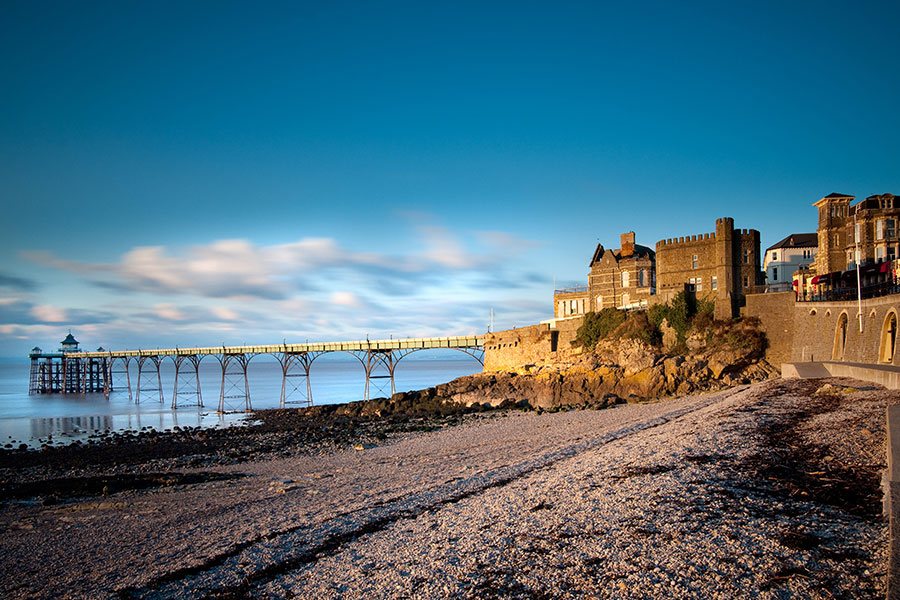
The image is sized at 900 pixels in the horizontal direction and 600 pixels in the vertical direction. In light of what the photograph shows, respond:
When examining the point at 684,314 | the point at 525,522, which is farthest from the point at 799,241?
the point at 525,522

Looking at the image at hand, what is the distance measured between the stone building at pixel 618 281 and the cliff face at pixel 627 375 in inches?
290

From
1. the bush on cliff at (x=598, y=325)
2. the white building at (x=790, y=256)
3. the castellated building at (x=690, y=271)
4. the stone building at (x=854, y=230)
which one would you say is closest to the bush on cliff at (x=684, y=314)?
the castellated building at (x=690, y=271)

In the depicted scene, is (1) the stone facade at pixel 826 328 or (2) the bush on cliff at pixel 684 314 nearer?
(1) the stone facade at pixel 826 328

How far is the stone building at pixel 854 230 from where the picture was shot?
36.8m

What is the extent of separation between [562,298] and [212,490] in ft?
124

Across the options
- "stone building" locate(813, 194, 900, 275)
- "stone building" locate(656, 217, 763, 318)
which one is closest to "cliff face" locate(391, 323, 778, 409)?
"stone building" locate(656, 217, 763, 318)

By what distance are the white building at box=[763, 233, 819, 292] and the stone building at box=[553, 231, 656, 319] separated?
12.9 metres

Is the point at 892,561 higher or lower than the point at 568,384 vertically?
higher

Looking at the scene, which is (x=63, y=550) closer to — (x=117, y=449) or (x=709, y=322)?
(x=117, y=449)

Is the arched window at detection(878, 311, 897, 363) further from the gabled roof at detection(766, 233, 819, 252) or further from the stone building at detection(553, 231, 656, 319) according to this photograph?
the gabled roof at detection(766, 233, 819, 252)

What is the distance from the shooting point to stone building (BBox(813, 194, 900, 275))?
3684 cm

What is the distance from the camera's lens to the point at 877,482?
7762 millimetres

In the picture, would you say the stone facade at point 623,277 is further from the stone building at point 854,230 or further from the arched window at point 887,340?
the arched window at point 887,340

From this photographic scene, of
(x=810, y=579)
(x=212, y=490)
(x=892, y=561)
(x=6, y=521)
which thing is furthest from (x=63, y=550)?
(x=892, y=561)
